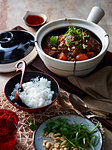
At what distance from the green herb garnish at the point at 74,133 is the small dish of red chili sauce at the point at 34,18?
1618 mm

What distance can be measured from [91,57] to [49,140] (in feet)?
3.00

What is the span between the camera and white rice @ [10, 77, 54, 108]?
6.63 ft

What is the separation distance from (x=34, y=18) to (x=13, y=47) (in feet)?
2.72

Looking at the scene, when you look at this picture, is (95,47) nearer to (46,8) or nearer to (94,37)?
(94,37)

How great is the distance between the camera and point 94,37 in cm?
254

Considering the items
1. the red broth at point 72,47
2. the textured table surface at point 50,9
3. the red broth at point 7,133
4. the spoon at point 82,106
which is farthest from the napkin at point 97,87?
the textured table surface at point 50,9

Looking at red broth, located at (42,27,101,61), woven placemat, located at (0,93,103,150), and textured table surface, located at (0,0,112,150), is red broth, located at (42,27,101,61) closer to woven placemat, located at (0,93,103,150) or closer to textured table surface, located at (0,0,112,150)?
woven placemat, located at (0,93,103,150)

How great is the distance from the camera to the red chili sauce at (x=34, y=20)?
3.16m

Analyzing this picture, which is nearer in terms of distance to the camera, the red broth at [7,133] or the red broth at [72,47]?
the red broth at [7,133]

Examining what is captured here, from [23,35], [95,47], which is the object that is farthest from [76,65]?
[23,35]

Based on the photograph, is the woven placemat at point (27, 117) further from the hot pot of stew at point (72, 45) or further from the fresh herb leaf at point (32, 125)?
the hot pot of stew at point (72, 45)

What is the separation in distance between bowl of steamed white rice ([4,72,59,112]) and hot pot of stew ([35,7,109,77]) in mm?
182

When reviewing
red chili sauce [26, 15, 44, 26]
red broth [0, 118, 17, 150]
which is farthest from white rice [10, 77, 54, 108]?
red chili sauce [26, 15, 44, 26]

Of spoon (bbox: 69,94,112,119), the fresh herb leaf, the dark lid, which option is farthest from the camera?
the dark lid
